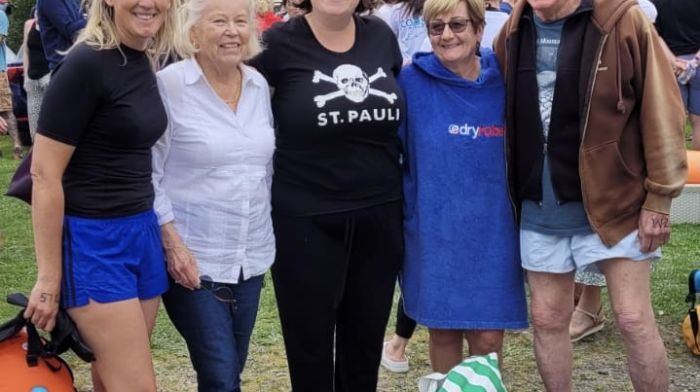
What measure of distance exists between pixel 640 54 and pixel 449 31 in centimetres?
67

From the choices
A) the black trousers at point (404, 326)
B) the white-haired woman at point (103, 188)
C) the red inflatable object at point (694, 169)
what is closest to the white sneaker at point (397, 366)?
the black trousers at point (404, 326)

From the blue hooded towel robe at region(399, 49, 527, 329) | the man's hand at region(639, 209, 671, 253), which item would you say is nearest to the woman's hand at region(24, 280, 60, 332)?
the blue hooded towel robe at region(399, 49, 527, 329)

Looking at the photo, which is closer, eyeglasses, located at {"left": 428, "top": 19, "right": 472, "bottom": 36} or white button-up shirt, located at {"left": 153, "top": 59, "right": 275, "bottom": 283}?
white button-up shirt, located at {"left": 153, "top": 59, "right": 275, "bottom": 283}

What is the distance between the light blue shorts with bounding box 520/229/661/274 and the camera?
3.16 metres

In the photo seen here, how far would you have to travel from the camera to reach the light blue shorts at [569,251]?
3.16 m

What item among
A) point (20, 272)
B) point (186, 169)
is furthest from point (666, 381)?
point (20, 272)

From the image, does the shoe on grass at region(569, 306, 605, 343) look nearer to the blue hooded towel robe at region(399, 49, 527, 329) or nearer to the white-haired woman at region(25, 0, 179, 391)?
the blue hooded towel robe at region(399, 49, 527, 329)

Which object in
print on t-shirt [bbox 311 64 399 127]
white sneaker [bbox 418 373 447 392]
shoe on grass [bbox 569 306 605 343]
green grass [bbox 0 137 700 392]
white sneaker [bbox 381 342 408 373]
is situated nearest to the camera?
white sneaker [bbox 418 373 447 392]

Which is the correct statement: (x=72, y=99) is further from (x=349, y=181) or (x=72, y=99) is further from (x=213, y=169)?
(x=349, y=181)

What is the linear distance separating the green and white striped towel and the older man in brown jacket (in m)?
0.61

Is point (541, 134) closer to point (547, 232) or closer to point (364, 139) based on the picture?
point (547, 232)

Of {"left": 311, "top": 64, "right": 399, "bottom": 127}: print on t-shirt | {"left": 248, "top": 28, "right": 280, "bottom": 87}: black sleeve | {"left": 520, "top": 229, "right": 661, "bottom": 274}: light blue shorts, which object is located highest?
{"left": 248, "top": 28, "right": 280, "bottom": 87}: black sleeve

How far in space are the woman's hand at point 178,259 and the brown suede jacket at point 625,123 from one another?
1.20m

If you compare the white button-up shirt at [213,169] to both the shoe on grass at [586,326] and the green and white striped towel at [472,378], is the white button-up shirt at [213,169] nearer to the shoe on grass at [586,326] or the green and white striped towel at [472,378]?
the green and white striped towel at [472,378]
